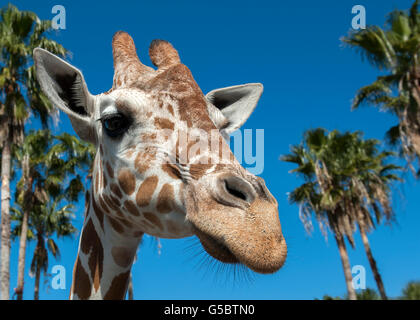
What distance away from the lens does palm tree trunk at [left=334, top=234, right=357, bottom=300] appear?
20875 mm

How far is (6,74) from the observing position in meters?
15.1

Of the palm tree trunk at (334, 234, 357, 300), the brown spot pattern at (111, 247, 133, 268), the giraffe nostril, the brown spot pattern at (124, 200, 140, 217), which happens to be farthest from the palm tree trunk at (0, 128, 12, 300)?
the palm tree trunk at (334, 234, 357, 300)

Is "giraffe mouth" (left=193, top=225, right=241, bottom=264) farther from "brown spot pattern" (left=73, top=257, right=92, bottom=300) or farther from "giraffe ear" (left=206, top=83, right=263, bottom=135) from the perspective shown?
"giraffe ear" (left=206, top=83, right=263, bottom=135)

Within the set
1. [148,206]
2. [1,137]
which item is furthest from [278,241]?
[1,137]

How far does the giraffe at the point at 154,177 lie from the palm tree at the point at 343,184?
67.5 feet

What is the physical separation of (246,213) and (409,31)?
19.1m

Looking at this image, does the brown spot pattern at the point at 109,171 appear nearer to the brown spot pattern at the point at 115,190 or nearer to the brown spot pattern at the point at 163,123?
the brown spot pattern at the point at 115,190

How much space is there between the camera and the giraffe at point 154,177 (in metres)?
1.92

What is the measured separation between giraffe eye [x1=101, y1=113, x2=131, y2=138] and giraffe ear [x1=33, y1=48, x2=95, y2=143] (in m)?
0.39

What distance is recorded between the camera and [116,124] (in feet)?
8.74

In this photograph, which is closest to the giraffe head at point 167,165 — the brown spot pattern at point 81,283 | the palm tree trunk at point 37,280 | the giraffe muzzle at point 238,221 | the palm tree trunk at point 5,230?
the giraffe muzzle at point 238,221

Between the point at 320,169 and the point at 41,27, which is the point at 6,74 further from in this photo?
the point at 320,169

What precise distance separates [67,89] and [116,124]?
68cm
